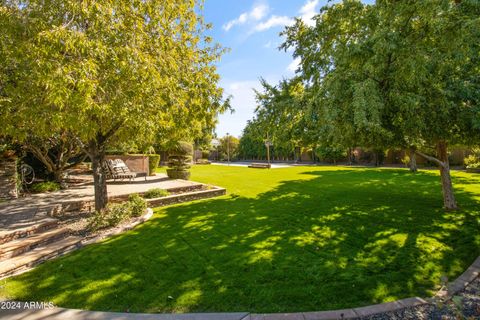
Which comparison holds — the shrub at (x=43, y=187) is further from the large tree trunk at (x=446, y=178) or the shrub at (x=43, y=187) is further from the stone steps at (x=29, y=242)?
the large tree trunk at (x=446, y=178)

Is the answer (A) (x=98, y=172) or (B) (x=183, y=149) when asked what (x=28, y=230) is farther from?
(B) (x=183, y=149)

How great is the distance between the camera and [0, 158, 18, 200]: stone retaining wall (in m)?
9.34

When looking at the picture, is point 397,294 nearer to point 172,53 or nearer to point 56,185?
point 172,53

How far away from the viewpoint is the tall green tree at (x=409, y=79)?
4281 millimetres

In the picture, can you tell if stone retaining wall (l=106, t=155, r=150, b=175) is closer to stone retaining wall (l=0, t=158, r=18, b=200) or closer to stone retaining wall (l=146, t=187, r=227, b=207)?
stone retaining wall (l=0, t=158, r=18, b=200)

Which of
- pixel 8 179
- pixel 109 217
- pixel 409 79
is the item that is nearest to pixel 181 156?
pixel 8 179

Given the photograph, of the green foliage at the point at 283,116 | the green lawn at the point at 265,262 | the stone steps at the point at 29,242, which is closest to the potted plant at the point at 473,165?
the green lawn at the point at 265,262

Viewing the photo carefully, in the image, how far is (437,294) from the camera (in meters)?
3.37

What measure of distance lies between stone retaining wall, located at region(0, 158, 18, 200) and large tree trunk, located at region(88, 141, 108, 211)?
501 centimetres

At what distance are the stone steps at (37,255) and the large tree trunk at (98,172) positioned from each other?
4.95 feet

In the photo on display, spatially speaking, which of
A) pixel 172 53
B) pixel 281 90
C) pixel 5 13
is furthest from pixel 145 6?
pixel 281 90

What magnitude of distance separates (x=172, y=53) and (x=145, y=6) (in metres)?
1.18

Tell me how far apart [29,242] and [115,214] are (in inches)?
72.1

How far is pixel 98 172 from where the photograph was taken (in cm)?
718
